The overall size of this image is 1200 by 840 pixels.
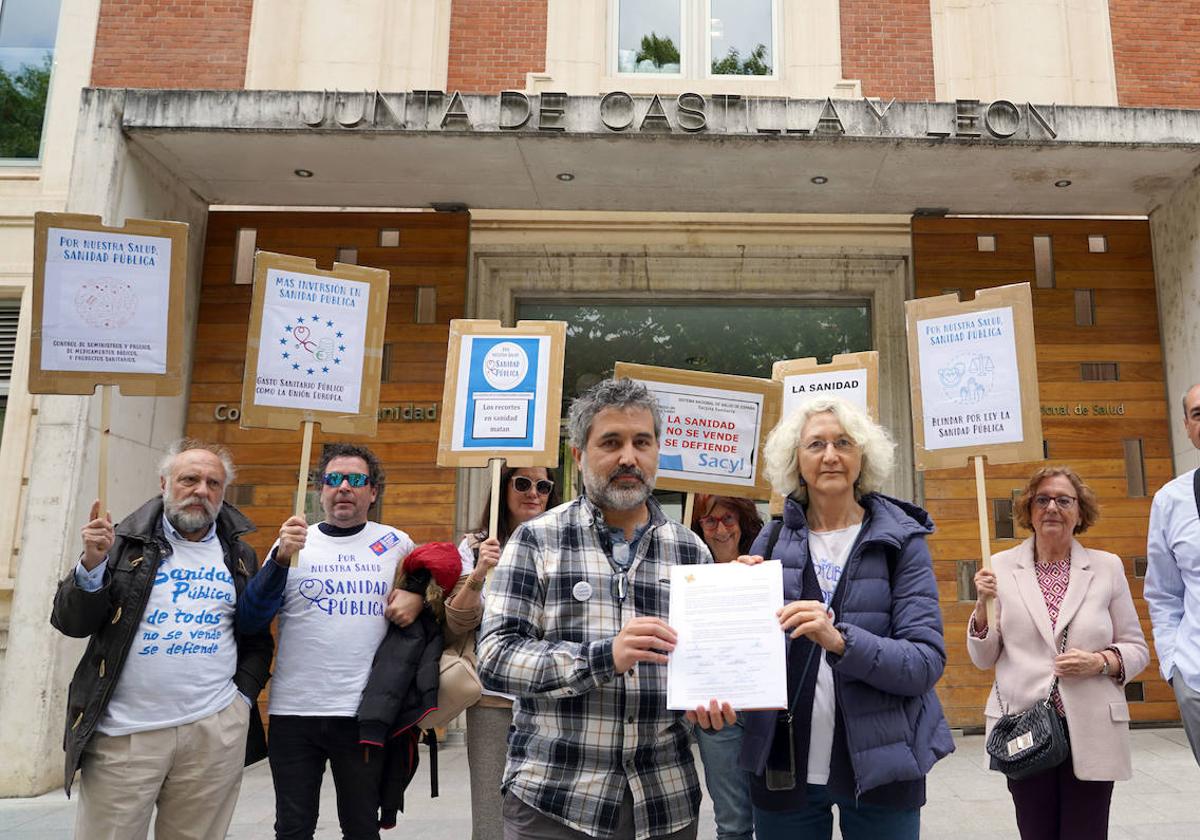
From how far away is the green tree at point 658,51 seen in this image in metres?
9.67

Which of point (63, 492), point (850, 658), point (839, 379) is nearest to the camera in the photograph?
point (850, 658)

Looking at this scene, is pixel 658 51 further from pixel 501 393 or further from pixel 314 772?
pixel 314 772

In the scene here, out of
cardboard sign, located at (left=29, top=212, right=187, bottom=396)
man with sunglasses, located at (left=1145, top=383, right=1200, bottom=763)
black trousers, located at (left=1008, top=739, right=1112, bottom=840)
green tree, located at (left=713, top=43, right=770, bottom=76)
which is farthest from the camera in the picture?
green tree, located at (left=713, top=43, right=770, bottom=76)

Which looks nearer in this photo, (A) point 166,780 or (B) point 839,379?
(A) point 166,780

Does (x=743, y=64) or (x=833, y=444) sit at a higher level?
(x=743, y=64)

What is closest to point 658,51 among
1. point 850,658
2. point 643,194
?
point 643,194

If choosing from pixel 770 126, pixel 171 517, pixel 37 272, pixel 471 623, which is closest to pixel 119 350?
pixel 37 272

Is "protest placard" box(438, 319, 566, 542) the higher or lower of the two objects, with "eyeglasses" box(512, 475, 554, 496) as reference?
higher

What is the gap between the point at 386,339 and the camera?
8719 mm

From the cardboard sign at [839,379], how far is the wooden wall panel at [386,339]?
4412 mm

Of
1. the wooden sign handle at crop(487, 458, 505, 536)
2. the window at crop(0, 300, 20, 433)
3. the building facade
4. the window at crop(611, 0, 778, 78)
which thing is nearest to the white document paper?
the wooden sign handle at crop(487, 458, 505, 536)

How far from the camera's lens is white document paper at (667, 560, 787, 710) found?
7.36ft

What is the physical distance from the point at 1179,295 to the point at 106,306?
883cm

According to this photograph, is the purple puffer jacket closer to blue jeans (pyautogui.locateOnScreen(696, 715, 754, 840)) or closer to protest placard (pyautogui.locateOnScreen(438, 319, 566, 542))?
blue jeans (pyautogui.locateOnScreen(696, 715, 754, 840))
